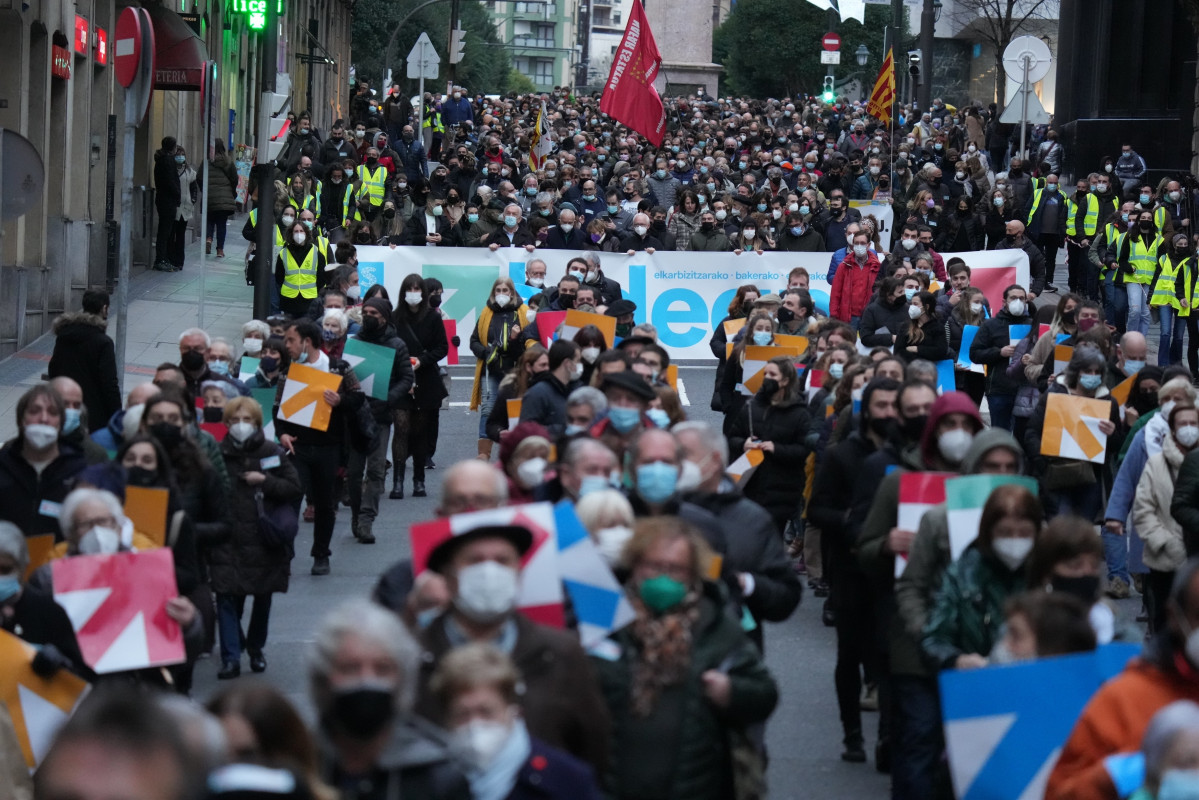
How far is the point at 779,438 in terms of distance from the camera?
11328 millimetres

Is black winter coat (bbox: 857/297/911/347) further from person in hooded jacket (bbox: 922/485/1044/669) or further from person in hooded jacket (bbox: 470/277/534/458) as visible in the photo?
person in hooded jacket (bbox: 922/485/1044/669)

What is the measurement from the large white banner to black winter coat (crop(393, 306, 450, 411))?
5801 millimetres

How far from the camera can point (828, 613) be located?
452 inches

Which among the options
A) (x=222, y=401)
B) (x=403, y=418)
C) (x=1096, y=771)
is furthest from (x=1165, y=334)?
(x=1096, y=771)

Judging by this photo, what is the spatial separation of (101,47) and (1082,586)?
23.4 m

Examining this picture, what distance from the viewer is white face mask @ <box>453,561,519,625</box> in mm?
4910

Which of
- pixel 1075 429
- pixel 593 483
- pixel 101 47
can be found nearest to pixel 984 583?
pixel 593 483

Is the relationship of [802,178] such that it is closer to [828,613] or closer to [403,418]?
[403,418]

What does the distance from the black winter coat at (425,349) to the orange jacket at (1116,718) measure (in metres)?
10.5

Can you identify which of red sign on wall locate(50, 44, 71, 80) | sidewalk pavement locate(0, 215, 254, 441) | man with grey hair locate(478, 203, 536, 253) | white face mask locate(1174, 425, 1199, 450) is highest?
red sign on wall locate(50, 44, 71, 80)

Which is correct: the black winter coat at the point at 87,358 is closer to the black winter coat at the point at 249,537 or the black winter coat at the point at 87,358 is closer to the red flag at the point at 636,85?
the black winter coat at the point at 249,537

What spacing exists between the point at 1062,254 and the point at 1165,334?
44.3ft

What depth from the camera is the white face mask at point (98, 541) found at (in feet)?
23.0

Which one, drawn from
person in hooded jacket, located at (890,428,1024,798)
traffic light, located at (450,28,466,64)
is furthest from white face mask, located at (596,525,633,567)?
traffic light, located at (450,28,466,64)
